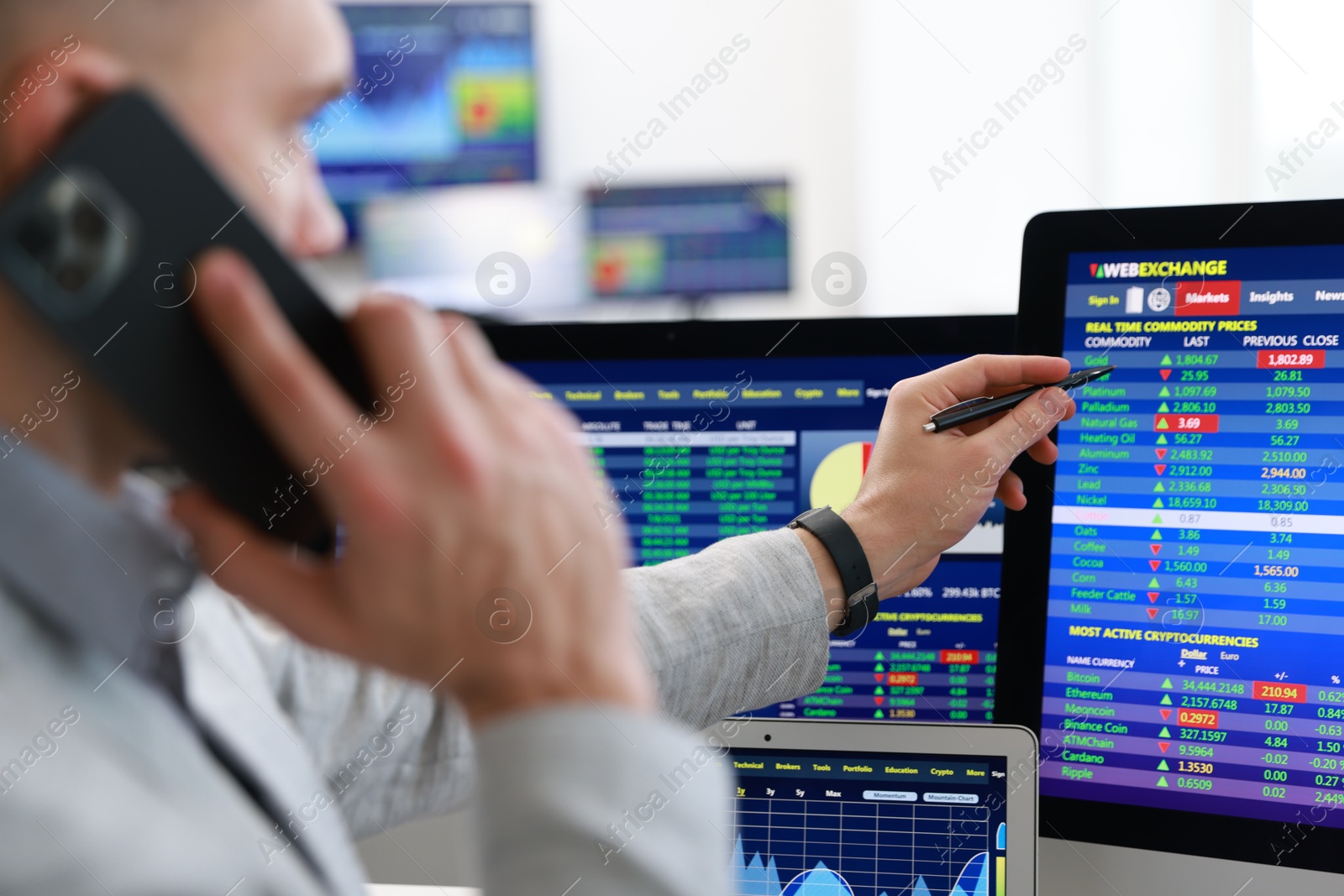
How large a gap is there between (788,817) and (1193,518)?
1.21 feet

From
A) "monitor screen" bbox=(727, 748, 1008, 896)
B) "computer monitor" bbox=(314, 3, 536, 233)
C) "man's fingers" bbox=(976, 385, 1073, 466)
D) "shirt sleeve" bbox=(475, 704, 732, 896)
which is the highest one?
"computer monitor" bbox=(314, 3, 536, 233)

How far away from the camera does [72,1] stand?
39 centimetres

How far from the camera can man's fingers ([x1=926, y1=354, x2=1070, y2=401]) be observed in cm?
72

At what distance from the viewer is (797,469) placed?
0.82 m

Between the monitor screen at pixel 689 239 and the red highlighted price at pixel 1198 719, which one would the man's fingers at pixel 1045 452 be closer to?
the red highlighted price at pixel 1198 719

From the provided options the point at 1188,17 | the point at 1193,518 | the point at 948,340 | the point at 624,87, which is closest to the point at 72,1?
the point at 948,340

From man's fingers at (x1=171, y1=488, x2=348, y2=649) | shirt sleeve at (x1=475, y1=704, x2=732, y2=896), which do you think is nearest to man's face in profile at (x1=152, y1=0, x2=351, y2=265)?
man's fingers at (x1=171, y1=488, x2=348, y2=649)

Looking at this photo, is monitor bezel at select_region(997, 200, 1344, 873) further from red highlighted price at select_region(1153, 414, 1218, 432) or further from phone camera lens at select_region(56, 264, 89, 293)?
phone camera lens at select_region(56, 264, 89, 293)

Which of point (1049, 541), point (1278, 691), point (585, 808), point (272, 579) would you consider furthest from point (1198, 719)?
point (272, 579)

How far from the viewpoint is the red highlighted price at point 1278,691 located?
68cm

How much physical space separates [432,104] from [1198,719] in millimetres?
3428

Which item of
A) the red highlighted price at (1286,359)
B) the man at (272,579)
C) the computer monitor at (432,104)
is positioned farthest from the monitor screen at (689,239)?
the man at (272,579)

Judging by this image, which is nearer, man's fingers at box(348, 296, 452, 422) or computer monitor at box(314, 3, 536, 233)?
man's fingers at box(348, 296, 452, 422)

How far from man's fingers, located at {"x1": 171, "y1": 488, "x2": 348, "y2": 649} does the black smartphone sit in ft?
0.04
